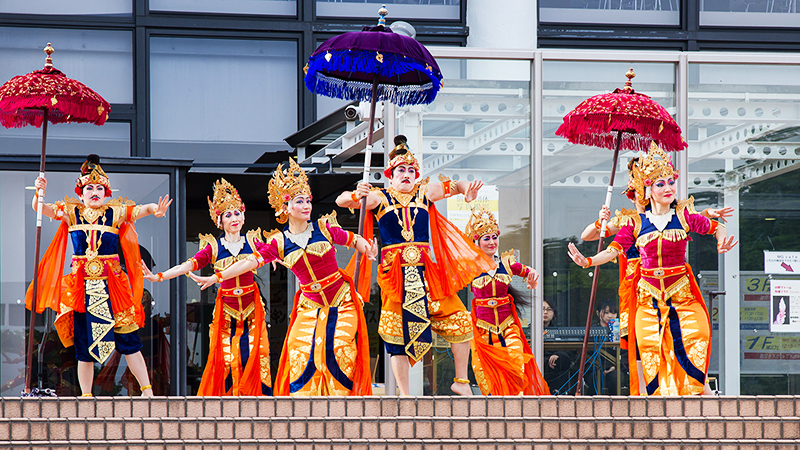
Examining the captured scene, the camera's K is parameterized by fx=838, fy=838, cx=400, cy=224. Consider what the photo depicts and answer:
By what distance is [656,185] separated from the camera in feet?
19.6

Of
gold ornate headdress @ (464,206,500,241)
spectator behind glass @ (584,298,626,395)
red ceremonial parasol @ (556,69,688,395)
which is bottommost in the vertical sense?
spectator behind glass @ (584,298,626,395)

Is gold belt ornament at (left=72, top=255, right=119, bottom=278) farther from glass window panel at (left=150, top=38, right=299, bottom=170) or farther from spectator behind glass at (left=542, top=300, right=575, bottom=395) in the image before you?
spectator behind glass at (left=542, top=300, right=575, bottom=395)

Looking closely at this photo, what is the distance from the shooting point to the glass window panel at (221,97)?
9.36 metres

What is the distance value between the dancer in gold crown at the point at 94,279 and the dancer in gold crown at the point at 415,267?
1678mm

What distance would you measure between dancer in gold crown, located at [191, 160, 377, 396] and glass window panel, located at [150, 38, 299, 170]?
364 cm

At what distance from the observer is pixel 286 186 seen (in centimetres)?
589

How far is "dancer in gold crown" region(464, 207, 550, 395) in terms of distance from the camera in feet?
22.0

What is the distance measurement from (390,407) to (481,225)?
2847 millimetres

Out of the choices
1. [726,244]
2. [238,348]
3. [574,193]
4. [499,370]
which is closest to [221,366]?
[238,348]

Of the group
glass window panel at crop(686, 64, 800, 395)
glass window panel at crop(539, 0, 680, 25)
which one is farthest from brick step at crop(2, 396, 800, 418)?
glass window panel at crop(539, 0, 680, 25)

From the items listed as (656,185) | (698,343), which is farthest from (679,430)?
(656,185)

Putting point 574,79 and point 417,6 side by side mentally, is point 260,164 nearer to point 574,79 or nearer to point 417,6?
point 417,6

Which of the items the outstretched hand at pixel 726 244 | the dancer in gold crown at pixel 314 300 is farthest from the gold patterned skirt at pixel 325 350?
the outstretched hand at pixel 726 244

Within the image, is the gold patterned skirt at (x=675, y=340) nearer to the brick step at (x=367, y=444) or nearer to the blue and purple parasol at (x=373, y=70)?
the brick step at (x=367, y=444)
